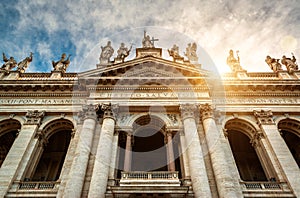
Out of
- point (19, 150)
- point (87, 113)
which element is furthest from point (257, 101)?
point (19, 150)

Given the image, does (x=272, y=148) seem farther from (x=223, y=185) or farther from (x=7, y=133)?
(x=7, y=133)

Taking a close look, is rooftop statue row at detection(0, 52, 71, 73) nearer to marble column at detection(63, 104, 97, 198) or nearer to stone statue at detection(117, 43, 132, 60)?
stone statue at detection(117, 43, 132, 60)

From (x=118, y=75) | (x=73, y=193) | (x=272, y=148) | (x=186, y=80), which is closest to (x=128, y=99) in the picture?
(x=118, y=75)

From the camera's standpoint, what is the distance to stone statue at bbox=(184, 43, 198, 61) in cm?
2103

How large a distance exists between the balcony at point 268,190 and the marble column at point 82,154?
9.11m

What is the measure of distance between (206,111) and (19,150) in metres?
12.5

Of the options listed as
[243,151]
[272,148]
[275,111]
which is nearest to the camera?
[272,148]

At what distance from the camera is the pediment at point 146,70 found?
56.4ft

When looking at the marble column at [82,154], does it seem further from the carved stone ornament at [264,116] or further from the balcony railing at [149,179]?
the carved stone ornament at [264,116]

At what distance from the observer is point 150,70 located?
1809 cm

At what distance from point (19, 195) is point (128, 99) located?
8.87m

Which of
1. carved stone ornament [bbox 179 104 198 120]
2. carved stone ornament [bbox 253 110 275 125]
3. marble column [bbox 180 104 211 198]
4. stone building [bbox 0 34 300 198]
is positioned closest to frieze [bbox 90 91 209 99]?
stone building [bbox 0 34 300 198]

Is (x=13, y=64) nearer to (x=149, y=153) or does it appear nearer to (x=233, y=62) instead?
(x=149, y=153)

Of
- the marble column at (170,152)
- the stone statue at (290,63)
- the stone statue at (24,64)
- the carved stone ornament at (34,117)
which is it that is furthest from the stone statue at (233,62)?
the stone statue at (24,64)
